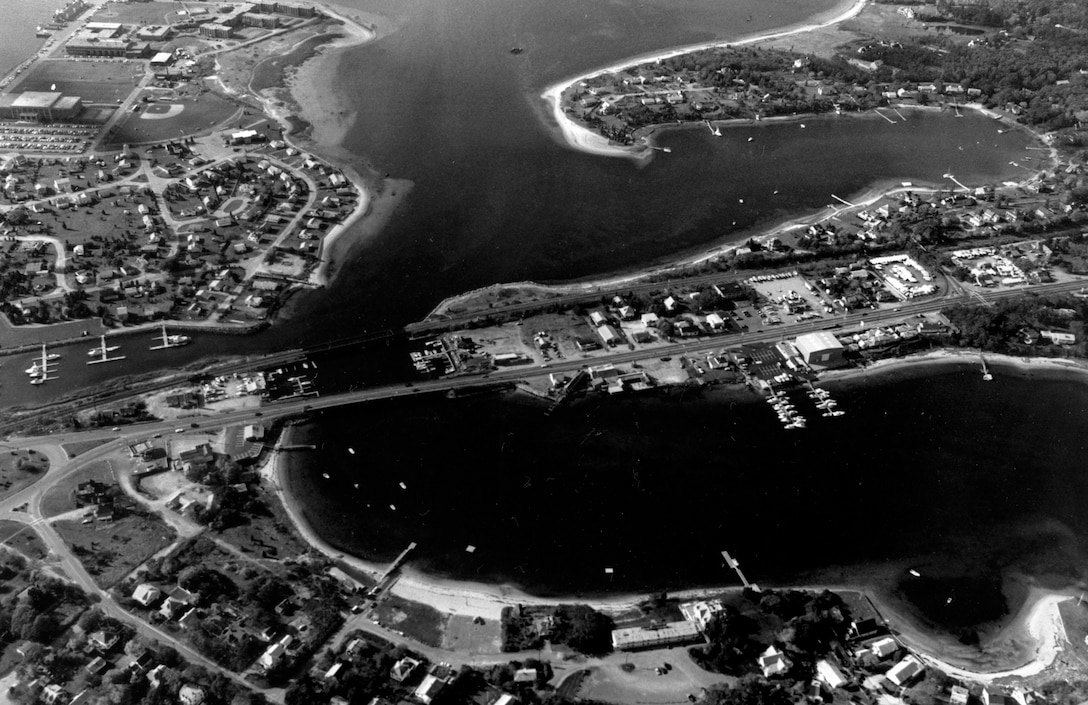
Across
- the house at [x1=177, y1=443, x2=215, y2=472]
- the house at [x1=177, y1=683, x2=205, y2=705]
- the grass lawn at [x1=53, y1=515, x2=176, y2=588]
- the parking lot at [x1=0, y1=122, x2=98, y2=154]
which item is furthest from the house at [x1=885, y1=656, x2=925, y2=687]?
the parking lot at [x1=0, y1=122, x2=98, y2=154]

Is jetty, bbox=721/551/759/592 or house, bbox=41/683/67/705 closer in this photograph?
house, bbox=41/683/67/705

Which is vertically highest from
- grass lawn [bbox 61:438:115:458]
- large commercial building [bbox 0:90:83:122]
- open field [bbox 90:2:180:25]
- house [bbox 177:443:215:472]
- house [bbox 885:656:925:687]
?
open field [bbox 90:2:180:25]

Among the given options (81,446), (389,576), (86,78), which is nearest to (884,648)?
(389,576)

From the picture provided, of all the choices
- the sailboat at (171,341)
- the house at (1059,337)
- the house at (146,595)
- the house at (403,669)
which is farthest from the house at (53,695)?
the house at (1059,337)

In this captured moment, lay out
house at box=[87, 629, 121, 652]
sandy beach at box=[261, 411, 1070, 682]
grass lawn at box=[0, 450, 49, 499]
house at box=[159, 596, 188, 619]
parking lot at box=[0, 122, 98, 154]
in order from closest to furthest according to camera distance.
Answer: house at box=[87, 629, 121, 652] < house at box=[159, 596, 188, 619] < sandy beach at box=[261, 411, 1070, 682] < grass lawn at box=[0, 450, 49, 499] < parking lot at box=[0, 122, 98, 154]

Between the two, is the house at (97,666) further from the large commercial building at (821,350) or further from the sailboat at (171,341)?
the large commercial building at (821,350)

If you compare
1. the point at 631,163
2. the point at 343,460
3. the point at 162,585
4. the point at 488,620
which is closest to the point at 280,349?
the point at 343,460

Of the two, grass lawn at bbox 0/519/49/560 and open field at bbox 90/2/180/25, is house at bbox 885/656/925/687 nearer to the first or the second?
grass lawn at bbox 0/519/49/560

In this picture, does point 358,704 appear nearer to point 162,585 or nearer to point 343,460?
point 162,585

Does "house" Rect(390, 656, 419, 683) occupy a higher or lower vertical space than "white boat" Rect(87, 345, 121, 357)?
lower
